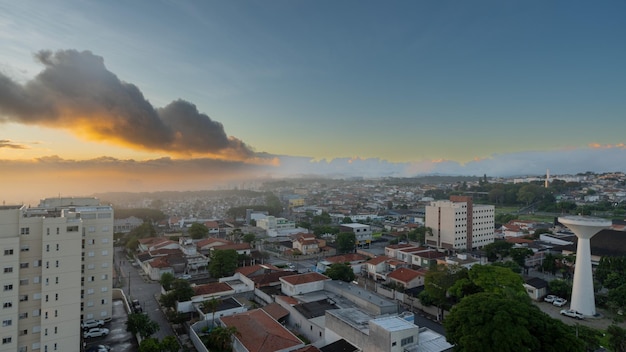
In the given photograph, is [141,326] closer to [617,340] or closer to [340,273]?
[340,273]

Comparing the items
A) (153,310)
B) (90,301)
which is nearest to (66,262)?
(90,301)

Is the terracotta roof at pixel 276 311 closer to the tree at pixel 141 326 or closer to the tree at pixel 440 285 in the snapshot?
the tree at pixel 141 326

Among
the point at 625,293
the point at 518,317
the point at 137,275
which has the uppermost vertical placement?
the point at 518,317

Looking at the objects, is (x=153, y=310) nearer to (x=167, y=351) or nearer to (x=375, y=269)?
(x=167, y=351)

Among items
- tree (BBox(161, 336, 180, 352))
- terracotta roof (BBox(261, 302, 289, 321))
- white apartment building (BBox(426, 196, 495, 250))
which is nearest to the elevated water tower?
terracotta roof (BBox(261, 302, 289, 321))

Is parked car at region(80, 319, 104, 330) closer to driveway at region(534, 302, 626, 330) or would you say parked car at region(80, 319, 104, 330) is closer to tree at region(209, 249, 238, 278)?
tree at region(209, 249, 238, 278)

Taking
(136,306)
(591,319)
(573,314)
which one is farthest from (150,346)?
(591,319)

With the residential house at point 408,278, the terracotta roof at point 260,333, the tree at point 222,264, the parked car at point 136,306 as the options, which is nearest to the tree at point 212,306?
the terracotta roof at point 260,333
